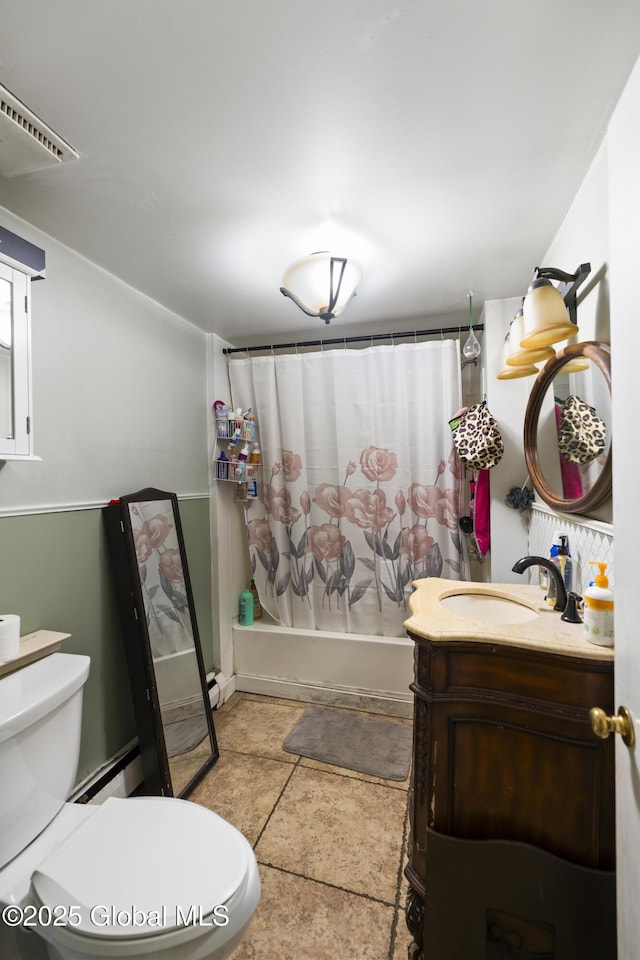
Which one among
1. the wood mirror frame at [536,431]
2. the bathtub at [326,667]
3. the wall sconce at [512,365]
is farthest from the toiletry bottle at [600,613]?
the bathtub at [326,667]

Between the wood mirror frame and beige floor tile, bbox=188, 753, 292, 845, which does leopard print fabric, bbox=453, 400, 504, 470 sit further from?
beige floor tile, bbox=188, 753, 292, 845

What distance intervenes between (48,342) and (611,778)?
2.24 meters

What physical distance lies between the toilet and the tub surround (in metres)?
0.53

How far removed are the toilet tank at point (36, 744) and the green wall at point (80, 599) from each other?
9.8 inches

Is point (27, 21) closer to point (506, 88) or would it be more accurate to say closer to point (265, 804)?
point (506, 88)

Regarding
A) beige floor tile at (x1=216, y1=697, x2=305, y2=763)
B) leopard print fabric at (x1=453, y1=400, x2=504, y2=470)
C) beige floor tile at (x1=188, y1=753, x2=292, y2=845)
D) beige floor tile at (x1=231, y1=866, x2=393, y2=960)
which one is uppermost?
leopard print fabric at (x1=453, y1=400, x2=504, y2=470)

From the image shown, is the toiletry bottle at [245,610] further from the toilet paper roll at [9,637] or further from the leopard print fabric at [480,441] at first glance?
the leopard print fabric at [480,441]

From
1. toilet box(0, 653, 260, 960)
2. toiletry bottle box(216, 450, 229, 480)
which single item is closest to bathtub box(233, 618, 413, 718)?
toiletry bottle box(216, 450, 229, 480)

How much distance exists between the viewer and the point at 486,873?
1100 millimetres

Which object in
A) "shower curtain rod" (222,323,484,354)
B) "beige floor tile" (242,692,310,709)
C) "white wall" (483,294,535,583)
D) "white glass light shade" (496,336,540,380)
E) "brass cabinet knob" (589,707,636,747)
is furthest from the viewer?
"beige floor tile" (242,692,310,709)

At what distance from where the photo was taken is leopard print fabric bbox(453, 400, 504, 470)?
6.46 feet

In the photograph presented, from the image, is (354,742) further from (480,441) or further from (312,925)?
(480,441)

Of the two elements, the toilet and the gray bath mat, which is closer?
the toilet

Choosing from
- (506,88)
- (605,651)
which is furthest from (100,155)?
(605,651)
